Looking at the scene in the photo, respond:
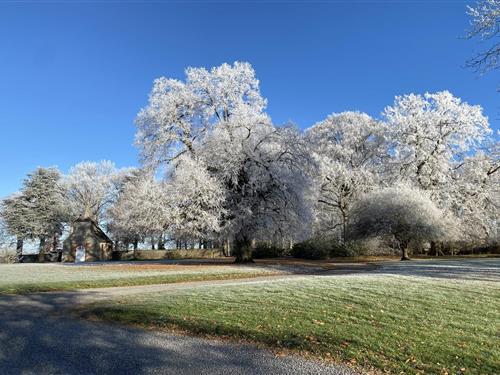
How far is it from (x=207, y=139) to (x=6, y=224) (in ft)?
117

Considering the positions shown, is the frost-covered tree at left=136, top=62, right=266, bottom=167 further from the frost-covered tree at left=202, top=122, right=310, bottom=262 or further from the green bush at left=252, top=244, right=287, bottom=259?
the green bush at left=252, top=244, right=287, bottom=259

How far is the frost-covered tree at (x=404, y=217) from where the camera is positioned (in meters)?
29.5

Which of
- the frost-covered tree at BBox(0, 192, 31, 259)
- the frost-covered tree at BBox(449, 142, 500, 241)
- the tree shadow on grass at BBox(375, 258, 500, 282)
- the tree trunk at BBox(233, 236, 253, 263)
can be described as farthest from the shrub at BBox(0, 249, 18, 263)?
the frost-covered tree at BBox(449, 142, 500, 241)

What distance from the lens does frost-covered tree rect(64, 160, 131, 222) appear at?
55.6 meters

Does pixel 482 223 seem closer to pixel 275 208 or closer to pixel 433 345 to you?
pixel 275 208

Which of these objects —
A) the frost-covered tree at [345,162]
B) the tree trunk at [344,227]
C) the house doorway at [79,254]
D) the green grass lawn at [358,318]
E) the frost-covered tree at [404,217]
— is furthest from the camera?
the house doorway at [79,254]

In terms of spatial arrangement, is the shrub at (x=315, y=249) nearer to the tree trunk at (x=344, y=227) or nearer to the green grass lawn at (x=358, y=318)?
the tree trunk at (x=344, y=227)

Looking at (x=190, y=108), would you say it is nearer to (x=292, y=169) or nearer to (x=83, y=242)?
(x=292, y=169)

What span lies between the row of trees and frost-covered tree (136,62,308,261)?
69mm

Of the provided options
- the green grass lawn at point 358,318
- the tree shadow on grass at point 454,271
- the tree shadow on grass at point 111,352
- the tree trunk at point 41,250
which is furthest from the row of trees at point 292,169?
the tree shadow on grass at point 111,352

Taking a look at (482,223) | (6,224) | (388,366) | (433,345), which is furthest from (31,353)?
(6,224)

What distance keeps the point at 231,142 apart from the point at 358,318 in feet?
57.1

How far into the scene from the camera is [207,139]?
82.8 ft

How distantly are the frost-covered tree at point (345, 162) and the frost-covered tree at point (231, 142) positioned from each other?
473 inches
